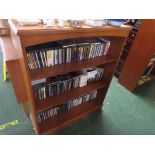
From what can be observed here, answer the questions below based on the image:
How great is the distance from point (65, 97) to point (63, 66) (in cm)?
38

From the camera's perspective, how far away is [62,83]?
55.5 inches

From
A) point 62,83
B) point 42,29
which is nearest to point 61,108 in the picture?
point 62,83

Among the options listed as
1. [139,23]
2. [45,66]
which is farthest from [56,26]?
[139,23]

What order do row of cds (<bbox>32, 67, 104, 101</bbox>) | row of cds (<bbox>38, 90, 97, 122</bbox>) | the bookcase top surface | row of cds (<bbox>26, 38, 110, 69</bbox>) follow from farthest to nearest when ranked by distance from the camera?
row of cds (<bbox>38, 90, 97, 122</bbox>)
row of cds (<bbox>32, 67, 104, 101</bbox>)
row of cds (<bbox>26, 38, 110, 69</bbox>)
the bookcase top surface

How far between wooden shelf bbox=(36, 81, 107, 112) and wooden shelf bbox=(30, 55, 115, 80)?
353 millimetres

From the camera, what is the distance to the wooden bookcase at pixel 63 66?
0.84m

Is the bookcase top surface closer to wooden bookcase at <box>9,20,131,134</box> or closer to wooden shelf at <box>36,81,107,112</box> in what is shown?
wooden bookcase at <box>9,20,131,134</box>

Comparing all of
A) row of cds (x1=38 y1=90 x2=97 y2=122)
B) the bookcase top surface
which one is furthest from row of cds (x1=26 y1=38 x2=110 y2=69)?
row of cds (x1=38 y1=90 x2=97 y2=122)

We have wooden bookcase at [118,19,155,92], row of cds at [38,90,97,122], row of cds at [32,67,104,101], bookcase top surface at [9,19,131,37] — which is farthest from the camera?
wooden bookcase at [118,19,155,92]

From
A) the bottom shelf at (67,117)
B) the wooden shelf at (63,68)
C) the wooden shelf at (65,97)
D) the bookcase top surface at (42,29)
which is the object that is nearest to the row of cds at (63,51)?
the wooden shelf at (63,68)

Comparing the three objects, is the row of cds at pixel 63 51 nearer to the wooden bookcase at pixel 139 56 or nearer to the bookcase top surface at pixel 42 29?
the bookcase top surface at pixel 42 29

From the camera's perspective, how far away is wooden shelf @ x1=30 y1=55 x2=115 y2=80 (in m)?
1.09
